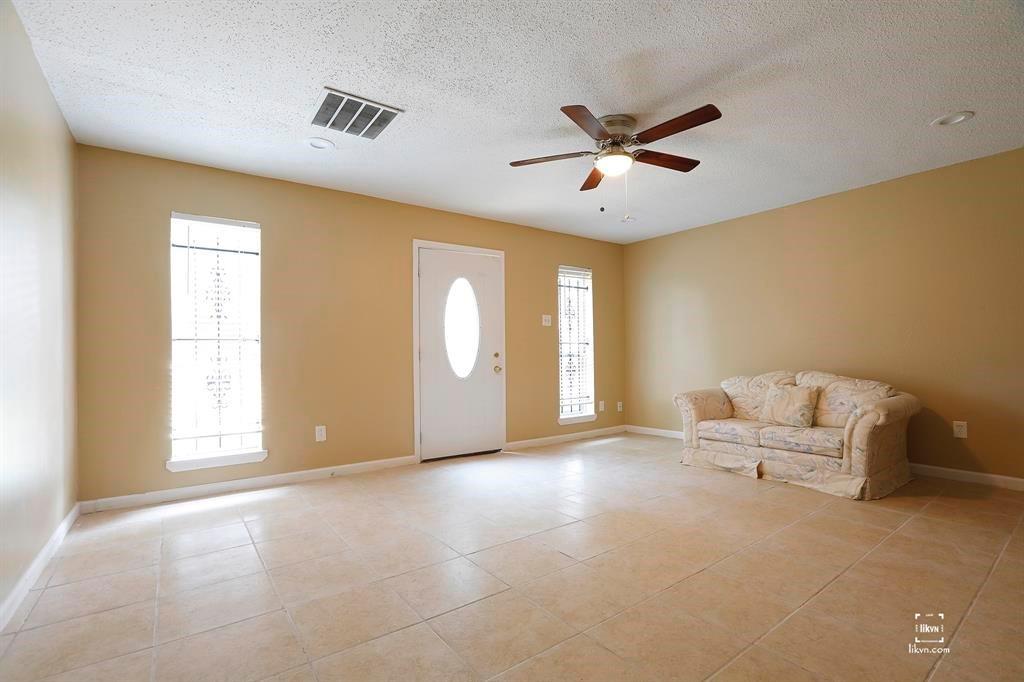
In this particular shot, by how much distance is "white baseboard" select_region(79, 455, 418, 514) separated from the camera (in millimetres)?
3496

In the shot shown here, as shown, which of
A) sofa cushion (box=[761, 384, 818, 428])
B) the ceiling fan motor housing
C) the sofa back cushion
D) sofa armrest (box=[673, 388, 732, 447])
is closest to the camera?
the ceiling fan motor housing

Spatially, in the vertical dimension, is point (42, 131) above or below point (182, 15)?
below

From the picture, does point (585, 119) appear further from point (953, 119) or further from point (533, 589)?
point (953, 119)

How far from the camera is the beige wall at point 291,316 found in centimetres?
351

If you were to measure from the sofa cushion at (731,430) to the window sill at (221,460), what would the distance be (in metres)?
3.91

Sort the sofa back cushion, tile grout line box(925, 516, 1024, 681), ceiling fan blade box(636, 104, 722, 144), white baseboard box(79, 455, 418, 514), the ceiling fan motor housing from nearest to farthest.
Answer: tile grout line box(925, 516, 1024, 681)
ceiling fan blade box(636, 104, 722, 144)
the ceiling fan motor housing
white baseboard box(79, 455, 418, 514)
the sofa back cushion

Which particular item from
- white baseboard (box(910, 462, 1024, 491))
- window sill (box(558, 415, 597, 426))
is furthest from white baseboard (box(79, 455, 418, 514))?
white baseboard (box(910, 462, 1024, 491))

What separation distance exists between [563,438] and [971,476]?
3708 mm

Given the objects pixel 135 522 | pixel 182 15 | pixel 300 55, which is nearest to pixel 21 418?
pixel 135 522

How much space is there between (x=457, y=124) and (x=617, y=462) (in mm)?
3392

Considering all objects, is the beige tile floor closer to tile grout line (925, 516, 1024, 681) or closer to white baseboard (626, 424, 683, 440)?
tile grout line (925, 516, 1024, 681)

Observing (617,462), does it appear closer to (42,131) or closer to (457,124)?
(457,124)

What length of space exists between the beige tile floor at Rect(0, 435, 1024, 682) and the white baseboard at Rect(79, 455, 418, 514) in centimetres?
12

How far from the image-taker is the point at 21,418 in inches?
87.4
